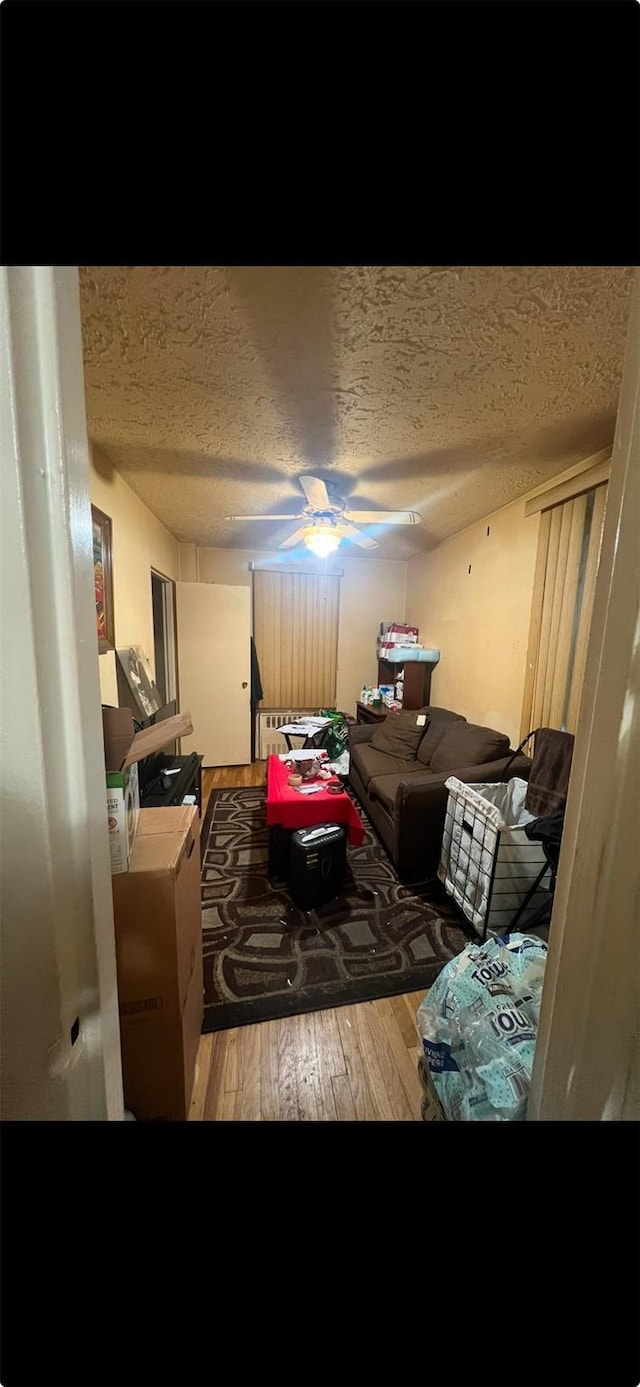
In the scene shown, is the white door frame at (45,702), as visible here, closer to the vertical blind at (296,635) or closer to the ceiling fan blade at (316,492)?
the ceiling fan blade at (316,492)

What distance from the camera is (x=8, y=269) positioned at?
33 cm

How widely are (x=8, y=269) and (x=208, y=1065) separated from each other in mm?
1857

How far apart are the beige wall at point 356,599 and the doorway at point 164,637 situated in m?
0.65

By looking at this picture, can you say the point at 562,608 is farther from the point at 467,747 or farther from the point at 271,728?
the point at 271,728

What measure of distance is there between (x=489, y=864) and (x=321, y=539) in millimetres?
1977

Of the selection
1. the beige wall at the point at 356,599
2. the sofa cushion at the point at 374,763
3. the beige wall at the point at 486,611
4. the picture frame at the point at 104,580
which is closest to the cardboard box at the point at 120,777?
the picture frame at the point at 104,580

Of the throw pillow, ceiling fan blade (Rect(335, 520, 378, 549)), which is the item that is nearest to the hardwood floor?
the throw pillow

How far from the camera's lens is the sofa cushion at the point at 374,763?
2.84 meters

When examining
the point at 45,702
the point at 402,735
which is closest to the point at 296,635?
the point at 402,735

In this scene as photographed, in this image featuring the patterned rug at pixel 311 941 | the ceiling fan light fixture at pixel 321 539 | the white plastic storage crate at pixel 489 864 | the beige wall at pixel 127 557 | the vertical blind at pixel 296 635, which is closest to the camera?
the patterned rug at pixel 311 941

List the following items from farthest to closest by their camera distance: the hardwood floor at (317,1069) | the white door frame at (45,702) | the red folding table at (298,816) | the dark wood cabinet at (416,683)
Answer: the dark wood cabinet at (416,683) < the red folding table at (298,816) < the hardwood floor at (317,1069) < the white door frame at (45,702)

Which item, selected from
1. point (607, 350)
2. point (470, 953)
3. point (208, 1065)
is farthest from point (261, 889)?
point (607, 350)

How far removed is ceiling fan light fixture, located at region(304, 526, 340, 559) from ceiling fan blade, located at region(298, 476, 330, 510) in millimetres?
151
